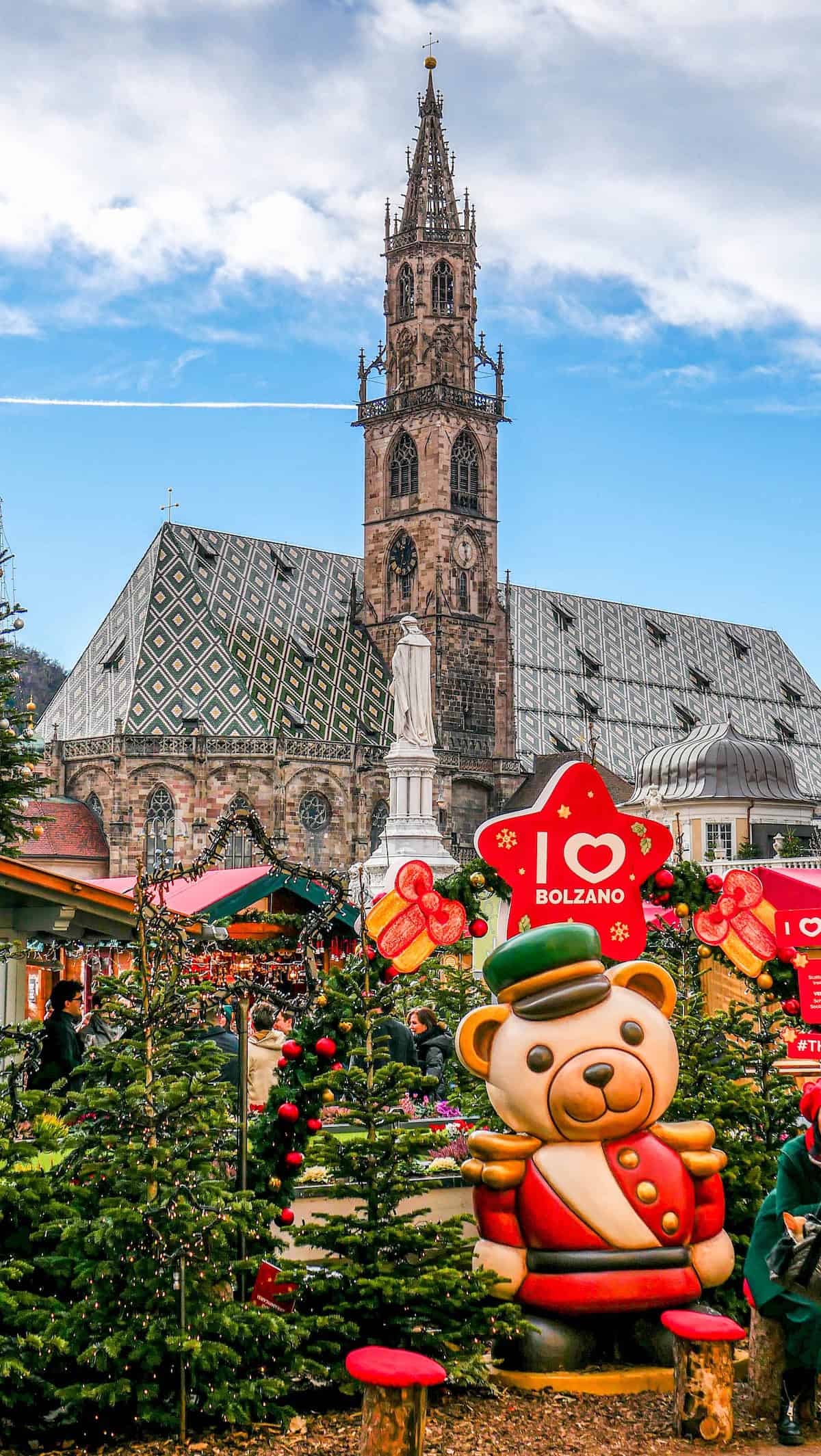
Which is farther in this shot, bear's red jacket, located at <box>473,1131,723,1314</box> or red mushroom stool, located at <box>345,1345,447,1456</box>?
bear's red jacket, located at <box>473,1131,723,1314</box>

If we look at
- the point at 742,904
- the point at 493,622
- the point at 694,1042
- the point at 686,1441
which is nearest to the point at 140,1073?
the point at 686,1441

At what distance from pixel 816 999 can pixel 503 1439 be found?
20.0ft

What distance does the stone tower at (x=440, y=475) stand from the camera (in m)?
55.3

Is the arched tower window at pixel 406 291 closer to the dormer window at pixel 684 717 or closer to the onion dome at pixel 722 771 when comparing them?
the dormer window at pixel 684 717

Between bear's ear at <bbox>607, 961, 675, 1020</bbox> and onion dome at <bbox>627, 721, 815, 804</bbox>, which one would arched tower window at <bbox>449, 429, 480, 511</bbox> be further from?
bear's ear at <bbox>607, 961, 675, 1020</bbox>

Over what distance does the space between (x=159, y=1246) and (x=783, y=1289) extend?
2841 millimetres

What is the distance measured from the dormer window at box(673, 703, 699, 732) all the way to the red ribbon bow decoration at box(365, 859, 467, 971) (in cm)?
5524

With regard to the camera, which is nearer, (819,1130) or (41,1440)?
(41,1440)

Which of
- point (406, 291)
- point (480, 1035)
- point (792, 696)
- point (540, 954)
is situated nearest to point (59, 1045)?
point (480, 1035)

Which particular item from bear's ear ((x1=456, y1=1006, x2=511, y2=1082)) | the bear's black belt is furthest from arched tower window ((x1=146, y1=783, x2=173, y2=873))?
the bear's black belt

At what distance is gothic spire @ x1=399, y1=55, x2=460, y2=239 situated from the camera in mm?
56656

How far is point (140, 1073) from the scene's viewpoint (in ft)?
24.2

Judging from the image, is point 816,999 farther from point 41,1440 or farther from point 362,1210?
point 41,1440

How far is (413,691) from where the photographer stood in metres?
26.2
